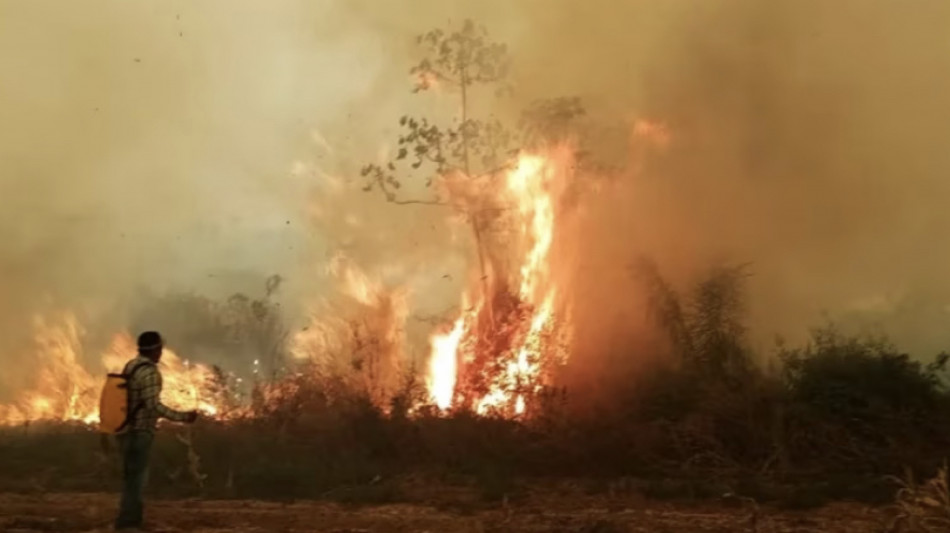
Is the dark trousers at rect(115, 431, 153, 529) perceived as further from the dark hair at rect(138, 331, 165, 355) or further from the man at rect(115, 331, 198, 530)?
the dark hair at rect(138, 331, 165, 355)

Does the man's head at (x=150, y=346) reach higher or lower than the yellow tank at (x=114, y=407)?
higher

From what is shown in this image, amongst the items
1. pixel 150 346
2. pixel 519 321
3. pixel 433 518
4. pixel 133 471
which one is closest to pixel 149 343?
pixel 150 346

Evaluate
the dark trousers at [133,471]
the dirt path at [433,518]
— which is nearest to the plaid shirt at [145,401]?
the dark trousers at [133,471]

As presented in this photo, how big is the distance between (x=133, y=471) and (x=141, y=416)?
2.19 feet

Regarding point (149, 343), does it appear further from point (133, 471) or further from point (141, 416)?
point (133, 471)

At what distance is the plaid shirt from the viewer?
33.1 feet

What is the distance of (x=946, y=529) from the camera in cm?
966

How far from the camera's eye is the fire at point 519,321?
18969mm

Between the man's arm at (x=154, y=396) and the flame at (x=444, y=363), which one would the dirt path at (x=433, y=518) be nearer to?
the man's arm at (x=154, y=396)

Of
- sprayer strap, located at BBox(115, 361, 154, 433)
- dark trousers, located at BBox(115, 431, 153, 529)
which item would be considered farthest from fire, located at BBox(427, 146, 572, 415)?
sprayer strap, located at BBox(115, 361, 154, 433)

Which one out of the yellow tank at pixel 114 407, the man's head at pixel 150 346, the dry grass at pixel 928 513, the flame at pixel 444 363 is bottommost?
the dry grass at pixel 928 513

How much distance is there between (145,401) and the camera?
1009 cm

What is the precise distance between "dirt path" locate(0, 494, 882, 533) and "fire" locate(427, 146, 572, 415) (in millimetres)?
6368

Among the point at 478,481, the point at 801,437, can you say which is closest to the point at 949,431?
the point at 801,437
